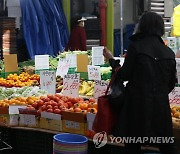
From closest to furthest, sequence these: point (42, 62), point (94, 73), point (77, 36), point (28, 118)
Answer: point (28, 118) → point (94, 73) → point (42, 62) → point (77, 36)

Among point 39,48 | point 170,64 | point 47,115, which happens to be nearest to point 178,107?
point 170,64

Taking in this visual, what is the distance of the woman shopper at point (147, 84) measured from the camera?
3514 millimetres

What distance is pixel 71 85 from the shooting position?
550 cm

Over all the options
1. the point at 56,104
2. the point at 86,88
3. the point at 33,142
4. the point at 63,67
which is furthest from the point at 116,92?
the point at 63,67

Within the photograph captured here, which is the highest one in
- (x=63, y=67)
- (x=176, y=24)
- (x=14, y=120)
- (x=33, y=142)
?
(x=176, y=24)

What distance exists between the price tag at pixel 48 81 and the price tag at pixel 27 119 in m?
0.89

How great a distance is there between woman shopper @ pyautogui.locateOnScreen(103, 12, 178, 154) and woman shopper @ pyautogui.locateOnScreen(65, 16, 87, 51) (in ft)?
22.7

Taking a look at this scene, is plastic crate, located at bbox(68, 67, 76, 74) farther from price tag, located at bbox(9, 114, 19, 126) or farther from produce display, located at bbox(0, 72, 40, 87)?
price tag, located at bbox(9, 114, 19, 126)

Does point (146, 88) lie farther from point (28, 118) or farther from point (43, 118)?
point (28, 118)

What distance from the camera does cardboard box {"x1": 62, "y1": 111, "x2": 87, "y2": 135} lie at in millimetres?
4512

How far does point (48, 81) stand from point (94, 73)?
92 cm

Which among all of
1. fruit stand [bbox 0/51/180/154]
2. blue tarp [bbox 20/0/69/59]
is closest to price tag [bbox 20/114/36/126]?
fruit stand [bbox 0/51/180/154]

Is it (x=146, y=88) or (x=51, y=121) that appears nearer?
(x=146, y=88)

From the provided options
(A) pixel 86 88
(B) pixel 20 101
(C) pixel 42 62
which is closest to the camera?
(B) pixel 20 101
